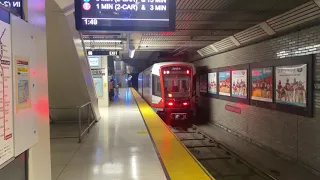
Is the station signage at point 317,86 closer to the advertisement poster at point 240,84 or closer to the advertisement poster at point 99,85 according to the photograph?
the advertisement poster at point 240,84

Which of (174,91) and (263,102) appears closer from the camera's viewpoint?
(263,102)

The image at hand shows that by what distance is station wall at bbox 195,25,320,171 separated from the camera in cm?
638

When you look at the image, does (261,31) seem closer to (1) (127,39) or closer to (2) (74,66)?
(1) (127,39)

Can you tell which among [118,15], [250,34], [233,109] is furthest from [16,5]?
[233,109]

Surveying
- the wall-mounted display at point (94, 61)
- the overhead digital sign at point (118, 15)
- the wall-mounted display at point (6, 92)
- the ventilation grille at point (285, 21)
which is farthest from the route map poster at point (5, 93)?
the wall-mounted display at point (94, 61)

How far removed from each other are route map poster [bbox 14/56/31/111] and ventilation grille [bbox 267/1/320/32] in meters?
5.67

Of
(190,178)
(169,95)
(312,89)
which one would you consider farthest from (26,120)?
(169,95)

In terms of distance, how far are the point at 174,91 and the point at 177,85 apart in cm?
31

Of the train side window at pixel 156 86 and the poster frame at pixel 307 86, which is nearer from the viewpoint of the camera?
the poster frame at pixel 307 86

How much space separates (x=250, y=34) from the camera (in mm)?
9148

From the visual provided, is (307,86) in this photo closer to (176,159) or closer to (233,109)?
(176,159)

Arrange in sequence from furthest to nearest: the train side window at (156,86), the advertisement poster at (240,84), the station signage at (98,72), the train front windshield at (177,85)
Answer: the station signage at (98,72)
the train side window at (156,86)
the train front windshield at (177,85)
the advertisement poster at (240,84)

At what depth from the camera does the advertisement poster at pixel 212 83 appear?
13.4 meters

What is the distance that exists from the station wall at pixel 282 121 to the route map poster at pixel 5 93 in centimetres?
634
